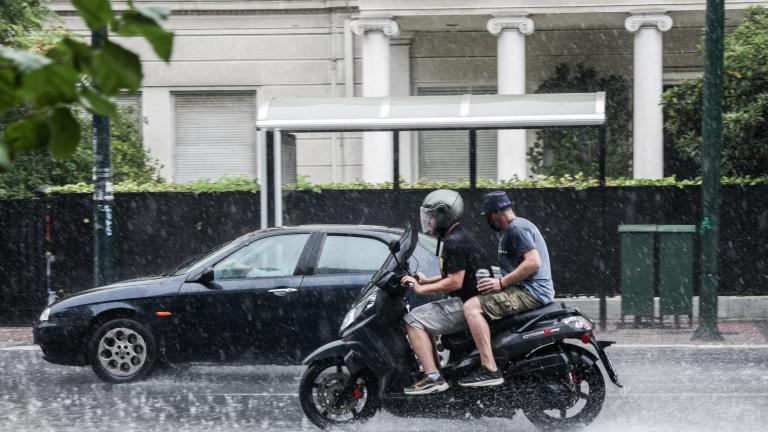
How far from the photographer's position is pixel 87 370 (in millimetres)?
11008

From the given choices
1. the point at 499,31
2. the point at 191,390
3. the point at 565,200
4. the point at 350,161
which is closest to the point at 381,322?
the point at 191,390

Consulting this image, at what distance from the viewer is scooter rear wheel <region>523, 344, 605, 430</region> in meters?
7.11

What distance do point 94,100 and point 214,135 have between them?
2029 centimetres

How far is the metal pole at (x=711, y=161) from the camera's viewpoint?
12.5 m

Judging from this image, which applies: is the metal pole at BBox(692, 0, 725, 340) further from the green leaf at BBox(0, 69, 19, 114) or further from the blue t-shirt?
the green leaf at BBox(0, 69, 19, 114)

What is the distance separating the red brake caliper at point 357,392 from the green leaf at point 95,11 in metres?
5.65

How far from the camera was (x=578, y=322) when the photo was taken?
7047 mm

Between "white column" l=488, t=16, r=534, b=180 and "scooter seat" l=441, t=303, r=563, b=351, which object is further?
"white column" l=488, t=16, r=534, b=180

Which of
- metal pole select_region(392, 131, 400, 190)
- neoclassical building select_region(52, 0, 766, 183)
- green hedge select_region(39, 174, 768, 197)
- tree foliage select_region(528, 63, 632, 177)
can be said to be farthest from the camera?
neoclassical building select_region(52, 0, 766, 183)

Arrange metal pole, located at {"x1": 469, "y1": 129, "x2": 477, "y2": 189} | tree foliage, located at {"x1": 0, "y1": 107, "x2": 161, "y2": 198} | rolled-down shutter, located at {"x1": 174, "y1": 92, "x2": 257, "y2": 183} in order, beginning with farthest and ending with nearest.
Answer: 1. rolled-down shutter, located at {"x1": 174, "y1": 92, "x2": 257, "y2": 183}
2. tree foliage, located at {"x1": 0, "y1": 107, "x2": 161, "y2": 198}
3. metal pole, located at {"x1": 469, "y1": 129, "x2": 477, "y2": 189}

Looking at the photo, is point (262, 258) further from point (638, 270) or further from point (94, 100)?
point (94, 100)

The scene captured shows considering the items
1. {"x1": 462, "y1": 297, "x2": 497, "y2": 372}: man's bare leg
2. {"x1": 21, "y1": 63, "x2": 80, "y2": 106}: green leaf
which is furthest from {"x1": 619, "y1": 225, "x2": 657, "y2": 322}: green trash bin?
{"x1": 21, "y1": 63, "x2": 80, "y2": 106}: green leaf

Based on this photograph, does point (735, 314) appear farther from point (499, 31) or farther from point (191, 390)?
point (191, 390)

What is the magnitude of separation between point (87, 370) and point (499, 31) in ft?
33.9
